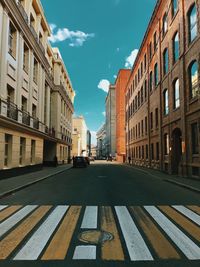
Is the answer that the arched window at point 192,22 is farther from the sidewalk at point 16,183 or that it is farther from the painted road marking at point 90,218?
the painted road marking at point 90,218

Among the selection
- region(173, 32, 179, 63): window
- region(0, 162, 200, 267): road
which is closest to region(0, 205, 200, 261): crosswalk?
region(0, 162, 200, 267): road

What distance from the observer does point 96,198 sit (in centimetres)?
1074

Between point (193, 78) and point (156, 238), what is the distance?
16.0 m

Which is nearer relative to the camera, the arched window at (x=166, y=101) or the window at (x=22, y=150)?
the window at (x=22, y=150)

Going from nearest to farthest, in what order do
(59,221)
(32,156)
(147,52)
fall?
1. (59,221)
2. (32,156)
3. (147,52)

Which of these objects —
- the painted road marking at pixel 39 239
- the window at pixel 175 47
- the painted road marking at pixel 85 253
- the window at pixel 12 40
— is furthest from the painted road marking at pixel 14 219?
the window at pixel 175 47

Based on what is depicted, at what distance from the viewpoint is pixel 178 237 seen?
18.5ft

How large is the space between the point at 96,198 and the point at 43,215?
3.43 metres

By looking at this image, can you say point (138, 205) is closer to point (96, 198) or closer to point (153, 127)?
point (96, 198)

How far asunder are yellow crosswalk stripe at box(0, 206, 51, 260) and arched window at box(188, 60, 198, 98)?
47.4 ft

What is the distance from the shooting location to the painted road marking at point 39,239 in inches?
179

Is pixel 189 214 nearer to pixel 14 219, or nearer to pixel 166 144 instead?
pixel 14 219

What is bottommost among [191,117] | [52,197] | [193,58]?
[52,197]

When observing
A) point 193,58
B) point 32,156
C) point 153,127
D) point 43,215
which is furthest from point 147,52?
point 43,215
